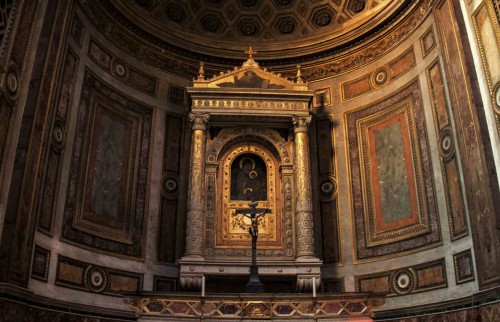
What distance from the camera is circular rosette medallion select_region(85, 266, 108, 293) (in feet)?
35.7

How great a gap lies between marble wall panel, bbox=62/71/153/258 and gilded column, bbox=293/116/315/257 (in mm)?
3643

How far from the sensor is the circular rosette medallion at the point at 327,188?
13398mm

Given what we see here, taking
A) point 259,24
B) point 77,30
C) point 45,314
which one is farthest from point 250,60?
point 45,314

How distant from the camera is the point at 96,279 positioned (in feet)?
36.2

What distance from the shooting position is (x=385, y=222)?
40.0ft

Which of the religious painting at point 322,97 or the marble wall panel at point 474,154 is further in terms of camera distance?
the religious painting at point 322,97

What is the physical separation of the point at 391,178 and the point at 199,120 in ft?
15.7

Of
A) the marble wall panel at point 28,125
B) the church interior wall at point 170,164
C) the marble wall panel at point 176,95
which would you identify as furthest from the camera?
the marble wall panel at point 176,95

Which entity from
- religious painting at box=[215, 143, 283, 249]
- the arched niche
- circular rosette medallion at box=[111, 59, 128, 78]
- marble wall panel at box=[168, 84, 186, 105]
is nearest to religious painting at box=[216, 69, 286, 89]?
the arched niche

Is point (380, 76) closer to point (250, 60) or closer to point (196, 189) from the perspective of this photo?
point (250, 60)

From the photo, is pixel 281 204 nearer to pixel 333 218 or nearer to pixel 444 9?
pixel 333 218

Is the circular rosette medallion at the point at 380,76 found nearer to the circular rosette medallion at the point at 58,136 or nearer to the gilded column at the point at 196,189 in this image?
the gilded column at the point at 196,189

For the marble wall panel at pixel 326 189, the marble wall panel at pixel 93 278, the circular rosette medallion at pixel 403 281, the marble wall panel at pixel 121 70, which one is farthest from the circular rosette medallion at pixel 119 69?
Answer: the circular rosette medallion at pixel 403 281

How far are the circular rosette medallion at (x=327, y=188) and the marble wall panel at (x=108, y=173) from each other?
438 centimetres
